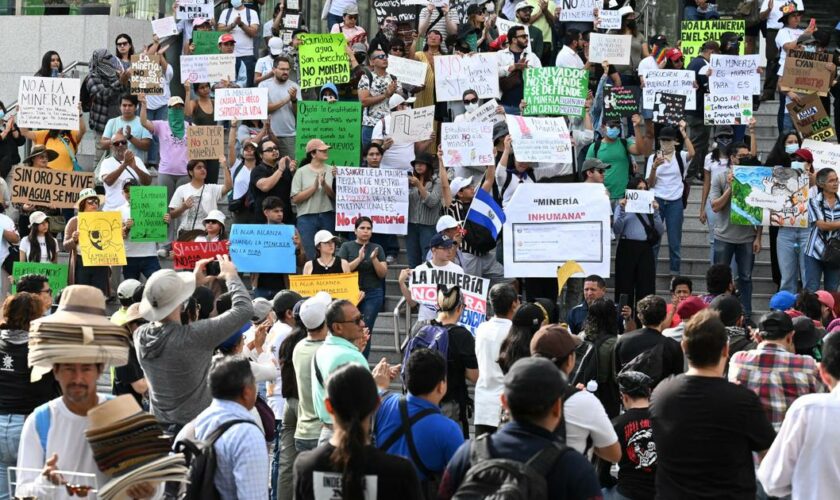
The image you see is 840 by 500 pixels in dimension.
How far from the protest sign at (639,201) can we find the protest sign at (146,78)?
20.5 feet

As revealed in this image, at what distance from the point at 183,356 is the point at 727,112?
37.8 feet

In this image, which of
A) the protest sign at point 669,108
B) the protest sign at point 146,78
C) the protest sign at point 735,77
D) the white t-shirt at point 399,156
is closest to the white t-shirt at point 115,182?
the protest sign at point 146,78

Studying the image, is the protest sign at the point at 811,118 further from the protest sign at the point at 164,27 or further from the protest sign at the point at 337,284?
the protest sign at the point at 164,27

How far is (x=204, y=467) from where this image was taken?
686cm

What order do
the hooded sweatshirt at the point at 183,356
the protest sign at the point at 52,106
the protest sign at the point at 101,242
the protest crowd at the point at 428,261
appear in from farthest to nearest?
the protest sign at the point at 52,106
the protest sign at the point at 101,242
the hooded sweatshirt at the point at 183,356
the protest crowd at the point at 428,261

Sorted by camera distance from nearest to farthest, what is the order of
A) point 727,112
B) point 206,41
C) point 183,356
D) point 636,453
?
point 183,356
point 636,453
point 727,112
point 206,41

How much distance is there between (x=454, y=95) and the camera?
59.8ft

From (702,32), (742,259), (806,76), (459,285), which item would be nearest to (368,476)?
(459,285)

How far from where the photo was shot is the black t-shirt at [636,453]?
8.14m

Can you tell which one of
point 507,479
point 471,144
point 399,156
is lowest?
point 507,479

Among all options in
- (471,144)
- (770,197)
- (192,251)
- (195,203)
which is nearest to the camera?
(192,251)

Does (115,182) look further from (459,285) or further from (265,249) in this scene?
(459,285)

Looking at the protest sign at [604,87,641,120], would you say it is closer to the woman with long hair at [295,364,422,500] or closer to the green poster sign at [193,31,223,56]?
the green poster sign at [193,31,223,56]

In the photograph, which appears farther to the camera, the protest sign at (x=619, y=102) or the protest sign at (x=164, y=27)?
the protest sign at (x=164, y=27)
